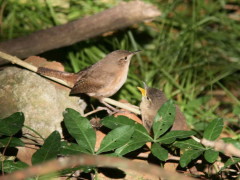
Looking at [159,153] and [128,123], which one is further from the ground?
[128,123]

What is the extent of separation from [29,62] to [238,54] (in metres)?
3.22

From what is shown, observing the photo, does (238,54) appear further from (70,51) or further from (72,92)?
(72,92)

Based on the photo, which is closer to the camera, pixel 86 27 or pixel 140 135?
pixel 140 135

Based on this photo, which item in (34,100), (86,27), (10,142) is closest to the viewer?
(10,142)

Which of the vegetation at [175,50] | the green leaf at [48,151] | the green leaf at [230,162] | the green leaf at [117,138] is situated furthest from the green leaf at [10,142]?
the vegetation at [175,50]

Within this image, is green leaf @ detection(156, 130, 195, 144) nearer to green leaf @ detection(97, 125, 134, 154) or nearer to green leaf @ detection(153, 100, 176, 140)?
green leaf @ detection(153, 100, 176, 140)

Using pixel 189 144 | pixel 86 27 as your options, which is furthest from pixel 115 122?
pixel 86 27

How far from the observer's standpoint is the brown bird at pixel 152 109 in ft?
11.6

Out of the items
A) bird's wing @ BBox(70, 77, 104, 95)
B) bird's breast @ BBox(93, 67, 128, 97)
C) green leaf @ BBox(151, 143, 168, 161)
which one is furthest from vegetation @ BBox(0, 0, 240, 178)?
green leaf @ BBox(151, 143, 168, 161)

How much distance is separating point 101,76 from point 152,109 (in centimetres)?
101

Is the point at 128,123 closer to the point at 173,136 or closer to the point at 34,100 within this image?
the point at 173,136

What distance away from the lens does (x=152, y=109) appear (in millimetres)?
3605

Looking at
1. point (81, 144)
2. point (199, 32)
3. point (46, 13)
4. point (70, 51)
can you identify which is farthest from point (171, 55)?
point (81, 144)

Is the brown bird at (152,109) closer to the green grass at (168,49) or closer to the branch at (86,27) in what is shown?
the green grass at (168,49)
